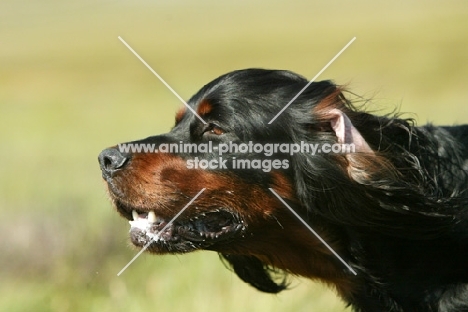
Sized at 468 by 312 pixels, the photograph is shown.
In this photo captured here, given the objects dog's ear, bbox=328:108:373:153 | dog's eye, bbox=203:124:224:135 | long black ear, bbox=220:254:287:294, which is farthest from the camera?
long black ear, bbox=220:254:287:294

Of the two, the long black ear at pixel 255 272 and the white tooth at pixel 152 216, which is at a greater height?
the white tooth at pixel 152 216

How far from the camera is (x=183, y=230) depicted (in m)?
4.23

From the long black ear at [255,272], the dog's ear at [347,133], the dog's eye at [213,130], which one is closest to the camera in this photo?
the dog's ear at [347,133]

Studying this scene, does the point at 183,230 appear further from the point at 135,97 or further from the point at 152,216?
the point at 135,97

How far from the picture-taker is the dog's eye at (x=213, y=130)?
13.8ft

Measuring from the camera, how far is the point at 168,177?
4.12 meters

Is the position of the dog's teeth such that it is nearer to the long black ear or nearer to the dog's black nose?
the dog's black nose

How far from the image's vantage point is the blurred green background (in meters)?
5.89

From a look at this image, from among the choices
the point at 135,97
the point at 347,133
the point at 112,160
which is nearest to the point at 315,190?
the point at 347,133

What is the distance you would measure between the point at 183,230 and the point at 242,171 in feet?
1.25

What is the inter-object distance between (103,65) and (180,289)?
87.8 feet

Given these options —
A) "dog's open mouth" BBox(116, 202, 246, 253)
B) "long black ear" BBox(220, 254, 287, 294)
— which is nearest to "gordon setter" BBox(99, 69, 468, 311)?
"dog's open mouth" BBox(116, 202, 246, 253)

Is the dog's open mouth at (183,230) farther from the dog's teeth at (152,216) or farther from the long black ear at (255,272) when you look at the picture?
the long black ear at (255,272)

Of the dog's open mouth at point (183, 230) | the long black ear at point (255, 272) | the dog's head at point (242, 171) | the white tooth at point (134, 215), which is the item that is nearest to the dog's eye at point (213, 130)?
the dog's head at point (242, 171)
